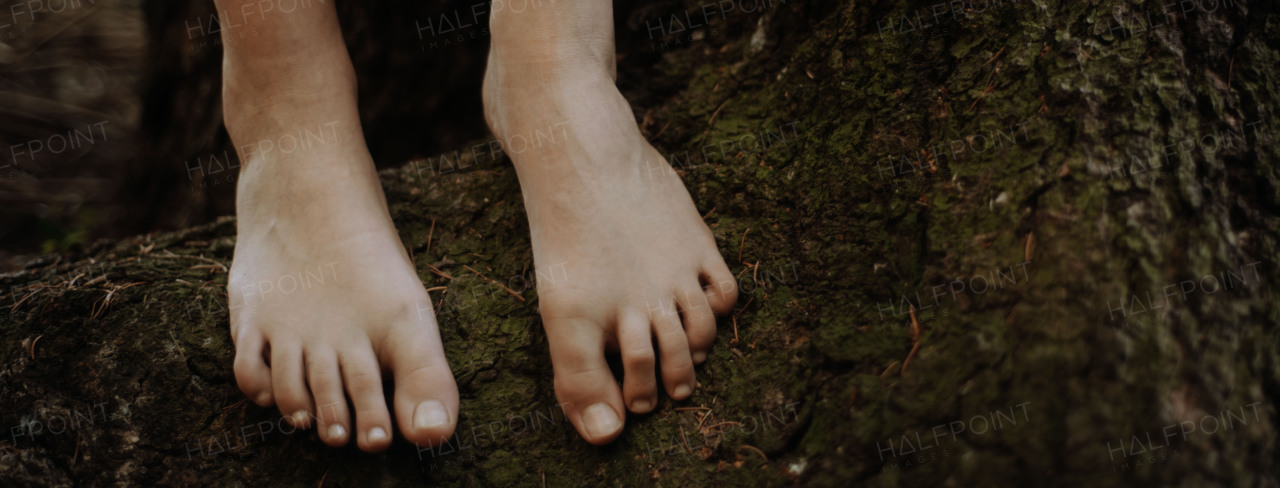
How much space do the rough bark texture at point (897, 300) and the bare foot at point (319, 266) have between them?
8 cm

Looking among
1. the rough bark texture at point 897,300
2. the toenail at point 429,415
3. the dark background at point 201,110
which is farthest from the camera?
the dark background at point 201,110

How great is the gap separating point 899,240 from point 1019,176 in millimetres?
169

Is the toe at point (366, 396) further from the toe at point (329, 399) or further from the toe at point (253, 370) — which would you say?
the toe at point (253, 370)

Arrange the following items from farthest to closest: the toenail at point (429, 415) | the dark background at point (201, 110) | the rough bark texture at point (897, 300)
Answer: the dark background at point (201, 110), the toenail at point (429, 415), the rough bark texture at point (897, 300)

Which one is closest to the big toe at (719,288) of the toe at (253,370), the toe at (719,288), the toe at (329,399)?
the toe at (719,288)

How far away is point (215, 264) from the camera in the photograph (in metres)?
1.24

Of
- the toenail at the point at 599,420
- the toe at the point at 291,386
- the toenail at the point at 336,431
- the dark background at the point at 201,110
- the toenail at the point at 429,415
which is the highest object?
the dark background at the point at 201,110

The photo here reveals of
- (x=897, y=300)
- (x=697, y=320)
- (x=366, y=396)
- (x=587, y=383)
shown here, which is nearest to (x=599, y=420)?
(x=587, y=383)

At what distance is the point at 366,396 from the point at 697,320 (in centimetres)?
48

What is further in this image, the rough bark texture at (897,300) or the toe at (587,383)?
the toe at (587,383)

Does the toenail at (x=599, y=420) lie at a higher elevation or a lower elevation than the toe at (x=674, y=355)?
lower

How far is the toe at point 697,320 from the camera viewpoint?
0.93 metres

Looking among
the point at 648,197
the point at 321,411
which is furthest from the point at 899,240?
the point at 321,411

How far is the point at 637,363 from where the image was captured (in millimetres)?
884
